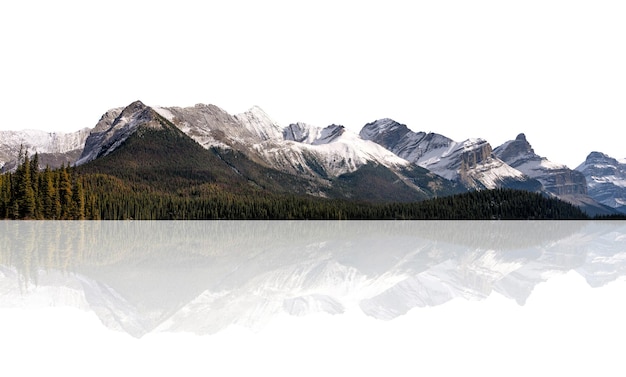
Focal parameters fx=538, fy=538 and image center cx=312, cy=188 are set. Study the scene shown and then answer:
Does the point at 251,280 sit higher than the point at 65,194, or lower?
lower

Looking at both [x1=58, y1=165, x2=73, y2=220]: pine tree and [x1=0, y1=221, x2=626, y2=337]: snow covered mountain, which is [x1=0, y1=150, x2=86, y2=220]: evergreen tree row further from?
[x1=0, y1=221, x2=626, y2=337]: snow covered mountain

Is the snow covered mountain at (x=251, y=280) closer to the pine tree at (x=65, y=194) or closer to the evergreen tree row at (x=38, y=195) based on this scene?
the evergreen tree row at (x=38, y=195)

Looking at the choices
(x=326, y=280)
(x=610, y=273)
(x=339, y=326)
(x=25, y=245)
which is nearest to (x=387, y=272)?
(x=326, y=280)

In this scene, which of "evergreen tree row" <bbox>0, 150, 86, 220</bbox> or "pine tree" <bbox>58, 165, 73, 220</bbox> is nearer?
"evergreen tree row" <bbox>0, 150, 86, 220</bbox>

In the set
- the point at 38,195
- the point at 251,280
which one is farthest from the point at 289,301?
the point at 38,195

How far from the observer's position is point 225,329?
2230 cm

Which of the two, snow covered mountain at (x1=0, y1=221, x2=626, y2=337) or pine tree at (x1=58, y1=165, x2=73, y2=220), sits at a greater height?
pine tree at (x1=58, y1=165, x2=73, y2=220)

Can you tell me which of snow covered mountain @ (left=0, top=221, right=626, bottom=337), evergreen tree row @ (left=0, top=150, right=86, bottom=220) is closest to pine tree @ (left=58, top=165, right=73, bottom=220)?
evergreen tree row @ (left=0, top=150, right=86, bottom=220)

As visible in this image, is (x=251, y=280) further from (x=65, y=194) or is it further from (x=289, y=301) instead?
(x=65, y=194)

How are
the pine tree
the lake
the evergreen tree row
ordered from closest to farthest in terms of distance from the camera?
1. the lake
2. the evergreen tree row
3. the pine tree

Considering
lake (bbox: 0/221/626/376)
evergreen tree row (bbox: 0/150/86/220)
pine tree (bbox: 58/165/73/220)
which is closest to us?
lake (bbox: 0/221/626/376)

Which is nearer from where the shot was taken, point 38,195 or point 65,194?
point 38,195

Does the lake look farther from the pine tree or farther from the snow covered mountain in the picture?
the pine tree

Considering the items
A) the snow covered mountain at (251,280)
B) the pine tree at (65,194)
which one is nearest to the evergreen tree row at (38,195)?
the pine tree at (65,194)
